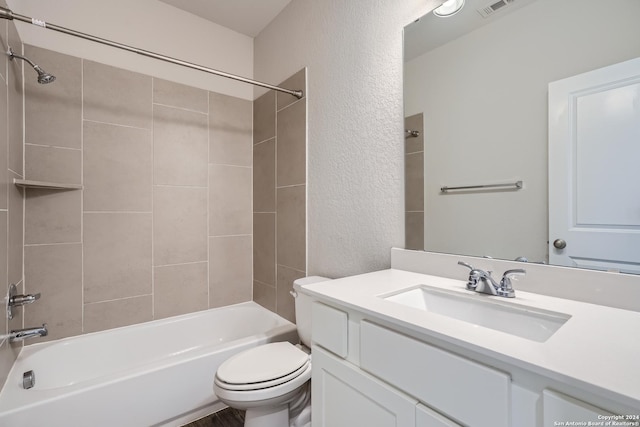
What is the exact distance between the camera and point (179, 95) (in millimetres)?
2135

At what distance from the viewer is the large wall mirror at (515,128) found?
813 millimetres

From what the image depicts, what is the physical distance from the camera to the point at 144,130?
1.99m

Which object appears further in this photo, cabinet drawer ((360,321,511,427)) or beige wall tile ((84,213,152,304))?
beige wall tile ((84,213,152,304))

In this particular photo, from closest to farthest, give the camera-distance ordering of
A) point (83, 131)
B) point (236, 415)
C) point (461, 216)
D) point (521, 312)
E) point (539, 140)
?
point (521, 312), point (539, 140), point (461, 216), point (236, 415), point (83, 131)

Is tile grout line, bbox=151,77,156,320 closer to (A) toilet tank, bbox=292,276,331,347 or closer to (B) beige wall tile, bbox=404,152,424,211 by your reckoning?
(A) toilet tank, bbox=292,276,331,347

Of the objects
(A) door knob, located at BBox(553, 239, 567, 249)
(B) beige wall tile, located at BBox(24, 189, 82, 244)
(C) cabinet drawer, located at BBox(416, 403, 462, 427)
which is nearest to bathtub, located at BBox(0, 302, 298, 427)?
(B) beige wall tile, located at BBox(24, 189, 82, 244)

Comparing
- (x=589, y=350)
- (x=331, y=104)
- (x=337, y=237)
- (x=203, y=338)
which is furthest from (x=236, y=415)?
(x=331, y=104)

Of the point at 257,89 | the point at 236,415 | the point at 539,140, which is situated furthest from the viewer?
the point at 257,89

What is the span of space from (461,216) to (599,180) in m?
0.43

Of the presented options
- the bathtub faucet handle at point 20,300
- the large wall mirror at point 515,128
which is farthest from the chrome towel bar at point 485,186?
the bathtub faucet handle at point 20,300

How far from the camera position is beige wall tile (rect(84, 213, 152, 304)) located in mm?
1811

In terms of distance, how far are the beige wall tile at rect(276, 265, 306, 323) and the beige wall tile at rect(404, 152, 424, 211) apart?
0.95 metres

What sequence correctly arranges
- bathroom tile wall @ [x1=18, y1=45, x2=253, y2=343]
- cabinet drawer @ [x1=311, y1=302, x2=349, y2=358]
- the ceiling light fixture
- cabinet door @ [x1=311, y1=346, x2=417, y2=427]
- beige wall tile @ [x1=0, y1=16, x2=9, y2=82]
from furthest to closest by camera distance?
bathroom tile wall @ [x1=18, y1=45, x2=253, y2=343], beige wall tile @ [x1=0, y1=16, x2=9, y2=82], the ceiling light fixture, cabinet drawer @ [x1=311, y1=302, x2=349, y2=358], cabinet door @ [x1=311, y1=346, x2=417, y2=427]

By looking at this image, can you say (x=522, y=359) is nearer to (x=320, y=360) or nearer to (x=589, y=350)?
(x=589, y=350)
